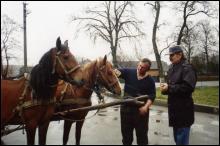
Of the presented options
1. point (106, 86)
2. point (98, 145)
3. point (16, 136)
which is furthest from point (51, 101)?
point (16, 136)

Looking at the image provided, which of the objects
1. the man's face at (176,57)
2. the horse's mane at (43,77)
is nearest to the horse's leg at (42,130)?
the horse's mane at (43,77)

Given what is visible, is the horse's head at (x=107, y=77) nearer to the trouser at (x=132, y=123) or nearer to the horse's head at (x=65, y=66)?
the trouser at (x=132, y=123)

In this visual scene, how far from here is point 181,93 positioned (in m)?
5.38

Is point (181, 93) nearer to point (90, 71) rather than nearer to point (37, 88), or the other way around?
point (37, 88)

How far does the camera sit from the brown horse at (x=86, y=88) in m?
6.91

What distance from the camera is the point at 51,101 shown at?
18.5ft

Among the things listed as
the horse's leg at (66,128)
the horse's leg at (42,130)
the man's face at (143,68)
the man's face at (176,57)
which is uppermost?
the man's face at (176,57)

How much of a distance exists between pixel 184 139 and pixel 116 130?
209 inches

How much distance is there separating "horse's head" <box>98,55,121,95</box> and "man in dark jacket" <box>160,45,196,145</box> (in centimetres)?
151

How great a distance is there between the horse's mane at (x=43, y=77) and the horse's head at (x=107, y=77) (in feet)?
5.25

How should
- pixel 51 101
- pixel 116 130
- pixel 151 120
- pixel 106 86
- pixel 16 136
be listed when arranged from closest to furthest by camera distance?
1. pixel 51 101
2. pixel 106 86
3. pixel 16 136
4. pixel 116 130
5. pixel 151 120

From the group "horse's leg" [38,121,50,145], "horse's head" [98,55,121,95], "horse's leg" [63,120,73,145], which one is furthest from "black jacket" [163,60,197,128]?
"horse's leg" [63,120,73,145]

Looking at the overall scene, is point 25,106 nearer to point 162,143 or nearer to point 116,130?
point 162,143

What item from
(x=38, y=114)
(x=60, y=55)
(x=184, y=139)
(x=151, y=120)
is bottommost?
(x=151, y=120)
